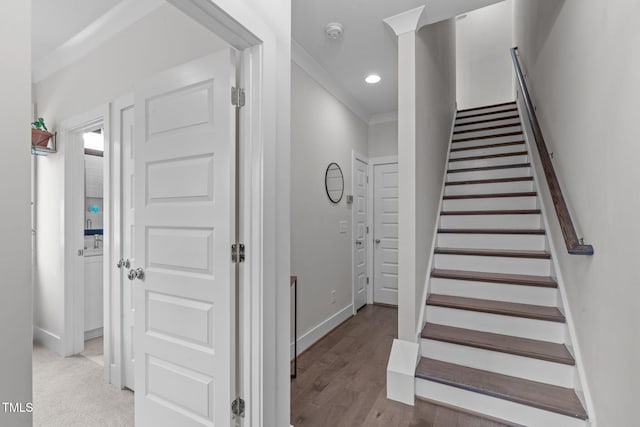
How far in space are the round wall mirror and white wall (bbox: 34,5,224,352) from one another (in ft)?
5.92

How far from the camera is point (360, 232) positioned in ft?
14.1

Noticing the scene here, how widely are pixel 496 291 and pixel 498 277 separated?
0.11m

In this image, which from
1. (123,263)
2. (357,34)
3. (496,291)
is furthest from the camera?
(357,34)

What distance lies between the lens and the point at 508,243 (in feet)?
9.12

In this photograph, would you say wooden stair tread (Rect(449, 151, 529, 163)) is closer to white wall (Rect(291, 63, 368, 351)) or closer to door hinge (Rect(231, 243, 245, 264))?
white wall (Rect(291, 63, 368, 351))

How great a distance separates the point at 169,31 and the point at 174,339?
186 cm

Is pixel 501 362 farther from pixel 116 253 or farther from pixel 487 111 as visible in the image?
pixel 487 111

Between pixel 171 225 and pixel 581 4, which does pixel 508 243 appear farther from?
pixel 171 225

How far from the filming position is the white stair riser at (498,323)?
2.13 meters

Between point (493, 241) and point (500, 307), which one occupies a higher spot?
point (493, 241)

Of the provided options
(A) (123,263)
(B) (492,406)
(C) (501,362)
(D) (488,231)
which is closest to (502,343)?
(C) (501,362)

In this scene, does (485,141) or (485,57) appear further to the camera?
(485,57)

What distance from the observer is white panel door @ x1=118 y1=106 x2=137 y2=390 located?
2207 mm

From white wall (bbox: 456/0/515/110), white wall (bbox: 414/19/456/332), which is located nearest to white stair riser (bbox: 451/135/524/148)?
white wall (bbox: 414/19/456/332)
